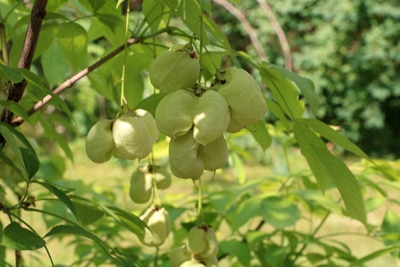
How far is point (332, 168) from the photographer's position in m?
0.69

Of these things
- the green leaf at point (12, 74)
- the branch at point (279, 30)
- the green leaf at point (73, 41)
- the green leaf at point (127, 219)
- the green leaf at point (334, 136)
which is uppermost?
the branch at point (279, 30)

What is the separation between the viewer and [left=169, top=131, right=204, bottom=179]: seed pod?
500 millimetres

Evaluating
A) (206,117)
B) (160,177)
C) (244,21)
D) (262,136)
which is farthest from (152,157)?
(244,21)

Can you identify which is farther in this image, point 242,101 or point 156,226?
point 156,226

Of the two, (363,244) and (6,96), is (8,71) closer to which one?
(6,96)

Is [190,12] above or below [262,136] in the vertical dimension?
above

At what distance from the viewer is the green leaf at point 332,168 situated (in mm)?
691

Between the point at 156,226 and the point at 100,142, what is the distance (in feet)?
0.91

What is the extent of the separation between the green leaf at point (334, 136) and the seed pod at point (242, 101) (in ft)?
0.68

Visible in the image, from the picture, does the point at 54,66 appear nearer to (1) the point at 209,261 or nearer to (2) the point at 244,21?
(1) the point at 209,261

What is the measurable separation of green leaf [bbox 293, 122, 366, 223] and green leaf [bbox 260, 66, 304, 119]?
3 cm

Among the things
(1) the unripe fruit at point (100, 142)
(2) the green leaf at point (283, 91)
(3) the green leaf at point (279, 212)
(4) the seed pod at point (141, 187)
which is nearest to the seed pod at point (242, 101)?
(1) the unripe fruit at point (100, 142)

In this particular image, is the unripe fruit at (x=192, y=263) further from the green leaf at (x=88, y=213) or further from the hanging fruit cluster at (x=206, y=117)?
the hanging fruit cluster at (x=206, y=117)

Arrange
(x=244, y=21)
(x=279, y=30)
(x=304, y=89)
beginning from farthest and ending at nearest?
(x=279, y=30) → (x=244, y=21) → (x=304, y=89)
